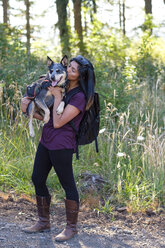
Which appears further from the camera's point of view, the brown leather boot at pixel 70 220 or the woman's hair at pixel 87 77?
the brown leather boot at pixel 70 220

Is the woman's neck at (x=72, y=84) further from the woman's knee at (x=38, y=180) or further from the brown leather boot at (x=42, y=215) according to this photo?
the brown leather boot at (x=42, y=215)

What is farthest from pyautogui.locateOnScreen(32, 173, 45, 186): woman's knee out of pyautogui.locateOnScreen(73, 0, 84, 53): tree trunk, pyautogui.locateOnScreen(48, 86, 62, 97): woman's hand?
pyautogui.locateOnScreen(73, 0, 84, 53): tree trunk

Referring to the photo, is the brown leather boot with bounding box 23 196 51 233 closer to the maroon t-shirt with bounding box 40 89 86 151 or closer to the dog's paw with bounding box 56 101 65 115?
the maroon t-shirt with bounding box 40 89 86 151

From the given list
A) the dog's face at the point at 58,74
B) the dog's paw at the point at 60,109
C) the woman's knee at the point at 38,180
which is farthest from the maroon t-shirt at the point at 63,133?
the woman's knee at the point at 38,180

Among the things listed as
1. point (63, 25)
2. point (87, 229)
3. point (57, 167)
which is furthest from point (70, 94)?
point (63, 25)

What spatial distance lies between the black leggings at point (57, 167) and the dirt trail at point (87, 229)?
521 millimetres

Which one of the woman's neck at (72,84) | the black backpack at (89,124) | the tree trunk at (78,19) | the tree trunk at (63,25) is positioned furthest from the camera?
the tree trunk at (78,19)

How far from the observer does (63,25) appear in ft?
44.2

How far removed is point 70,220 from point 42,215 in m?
0.36

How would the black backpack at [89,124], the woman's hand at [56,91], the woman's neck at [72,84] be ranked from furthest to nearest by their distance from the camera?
1. the black backpack at [89,124]
2. the woman's neck at [72,84]
3. the woman's hand at [56,91]

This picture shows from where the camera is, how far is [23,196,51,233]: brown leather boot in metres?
3.67

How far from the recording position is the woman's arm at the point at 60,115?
3227mm

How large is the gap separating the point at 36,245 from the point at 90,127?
135 cm

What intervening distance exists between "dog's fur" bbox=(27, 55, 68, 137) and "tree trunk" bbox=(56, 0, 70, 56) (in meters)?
9.61
